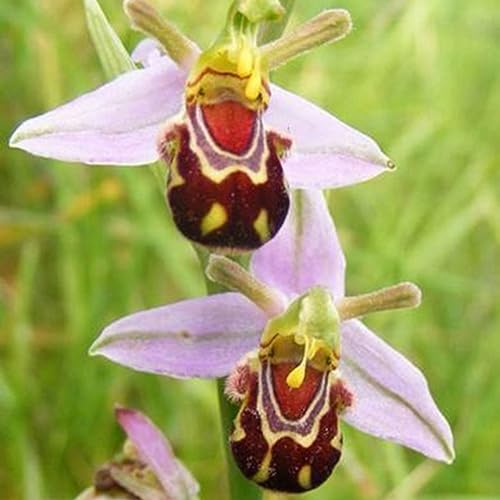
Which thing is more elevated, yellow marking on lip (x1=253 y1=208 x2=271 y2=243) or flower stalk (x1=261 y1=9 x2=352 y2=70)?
flower stalk (x1=261 y1=9 x2=352 y2=70)

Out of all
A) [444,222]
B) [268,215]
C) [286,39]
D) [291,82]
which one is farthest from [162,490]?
[291,82]

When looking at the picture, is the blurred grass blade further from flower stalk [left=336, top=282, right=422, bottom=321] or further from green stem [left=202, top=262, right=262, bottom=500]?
flower stalk [left=336, top=282, right=422, bottom=321]

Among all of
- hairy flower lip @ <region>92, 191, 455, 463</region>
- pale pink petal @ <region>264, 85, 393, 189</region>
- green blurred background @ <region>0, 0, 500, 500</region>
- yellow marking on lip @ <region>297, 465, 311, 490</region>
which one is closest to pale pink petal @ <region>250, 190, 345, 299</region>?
hairy flower lip @ <region>92, 191, 455, 463</region>

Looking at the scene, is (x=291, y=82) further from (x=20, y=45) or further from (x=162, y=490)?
(x=162, y=490)

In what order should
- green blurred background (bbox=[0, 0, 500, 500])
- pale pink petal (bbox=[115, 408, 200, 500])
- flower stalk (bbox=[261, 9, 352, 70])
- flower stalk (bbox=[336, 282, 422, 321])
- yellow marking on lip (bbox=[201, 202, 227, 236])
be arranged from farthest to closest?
green blurred background (bbox=[0, 0, 500, 500])
pale pink petal (bbox=[115, 408, 200, 500])
flower stalk (bbox=[336, 282, 422, 321])
flower stalk (bbox=[261, 9, 352, 70])
yellow marking on lip (bbox=[201, 202, 227, 236])

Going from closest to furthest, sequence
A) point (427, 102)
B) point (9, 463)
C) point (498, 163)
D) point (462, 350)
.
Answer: point (9, 463)
point (462, 350)
point (498, 163)
point (427, 102)

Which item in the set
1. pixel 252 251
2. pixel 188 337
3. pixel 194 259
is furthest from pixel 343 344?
pixel 194 259
